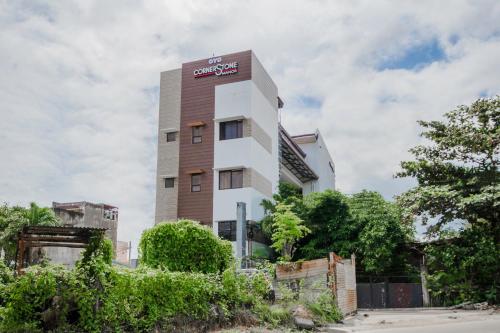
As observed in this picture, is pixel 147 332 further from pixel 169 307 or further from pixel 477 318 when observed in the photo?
pixel 477 318

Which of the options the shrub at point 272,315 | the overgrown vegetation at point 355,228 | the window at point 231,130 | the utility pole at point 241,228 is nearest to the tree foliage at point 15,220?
the utility pole at point 241,228

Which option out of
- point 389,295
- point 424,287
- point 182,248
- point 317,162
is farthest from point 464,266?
point 317,162

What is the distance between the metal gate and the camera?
25.1 m

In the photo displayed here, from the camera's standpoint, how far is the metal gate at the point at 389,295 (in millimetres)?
25062

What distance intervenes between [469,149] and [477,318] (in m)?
9.14

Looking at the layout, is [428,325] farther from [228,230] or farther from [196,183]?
[196,183]

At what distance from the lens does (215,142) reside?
30.5 meters

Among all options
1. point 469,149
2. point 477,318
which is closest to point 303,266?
point 477,318

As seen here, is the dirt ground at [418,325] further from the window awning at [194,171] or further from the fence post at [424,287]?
the window awning at [194,171]

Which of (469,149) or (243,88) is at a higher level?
(243,88)

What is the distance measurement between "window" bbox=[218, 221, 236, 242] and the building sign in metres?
8.91

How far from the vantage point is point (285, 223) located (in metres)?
25.5

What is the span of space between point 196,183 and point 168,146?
2.97 m

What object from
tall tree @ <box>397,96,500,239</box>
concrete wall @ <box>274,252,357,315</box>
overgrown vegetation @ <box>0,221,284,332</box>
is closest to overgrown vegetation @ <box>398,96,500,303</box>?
tall tree @ <box>397,96,500,239</box>
